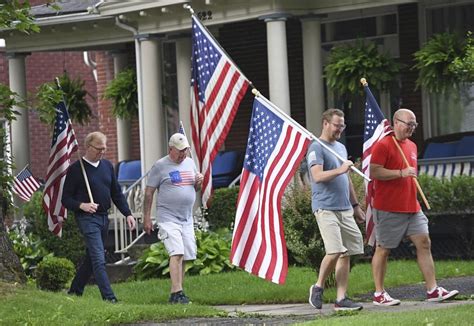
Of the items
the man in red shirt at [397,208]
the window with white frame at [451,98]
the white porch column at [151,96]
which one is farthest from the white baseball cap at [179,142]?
the white porch column at [151,96]

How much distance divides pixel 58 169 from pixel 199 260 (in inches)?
100

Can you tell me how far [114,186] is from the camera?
562 inches

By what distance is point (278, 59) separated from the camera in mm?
19094

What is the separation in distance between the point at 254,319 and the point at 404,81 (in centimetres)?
989

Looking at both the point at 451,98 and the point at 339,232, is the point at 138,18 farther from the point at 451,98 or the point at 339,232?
the point at 339,232

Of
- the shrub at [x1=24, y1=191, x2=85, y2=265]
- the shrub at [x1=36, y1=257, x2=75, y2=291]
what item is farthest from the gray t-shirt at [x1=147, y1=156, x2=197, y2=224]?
the shrub at [x1=24, y1=191, x2=85, y2=265]

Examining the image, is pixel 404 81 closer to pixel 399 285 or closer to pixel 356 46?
pixel 356 46

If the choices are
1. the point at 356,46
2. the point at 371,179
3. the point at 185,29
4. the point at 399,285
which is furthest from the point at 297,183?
the point at 185,29

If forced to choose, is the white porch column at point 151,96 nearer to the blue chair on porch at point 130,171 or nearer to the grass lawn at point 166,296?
the blue chair on porch at point 130,171

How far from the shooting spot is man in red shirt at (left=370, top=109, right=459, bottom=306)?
1236 cm

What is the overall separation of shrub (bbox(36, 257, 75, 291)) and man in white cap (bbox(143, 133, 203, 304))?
171 centimetres

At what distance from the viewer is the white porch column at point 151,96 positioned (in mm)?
21406

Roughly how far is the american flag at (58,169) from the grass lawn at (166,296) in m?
0.98

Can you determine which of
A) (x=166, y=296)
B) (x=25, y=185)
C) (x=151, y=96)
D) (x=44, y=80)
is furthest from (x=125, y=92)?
(x=166, y=296)
